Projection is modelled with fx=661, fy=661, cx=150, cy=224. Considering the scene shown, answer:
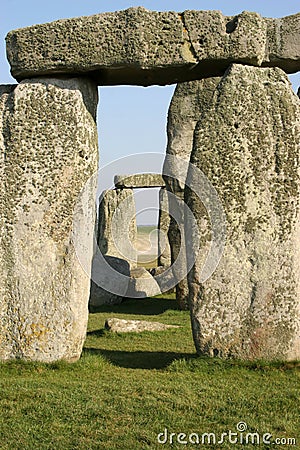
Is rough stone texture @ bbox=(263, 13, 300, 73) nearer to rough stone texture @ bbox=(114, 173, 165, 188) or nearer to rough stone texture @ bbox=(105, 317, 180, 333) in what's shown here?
rough stone texture @ bbox=(105, 317, 180, 333)

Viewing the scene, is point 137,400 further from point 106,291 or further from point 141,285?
point 141,285

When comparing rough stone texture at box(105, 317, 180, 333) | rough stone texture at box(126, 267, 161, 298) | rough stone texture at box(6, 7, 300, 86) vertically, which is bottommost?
rough stone texture at box(126, 267, 161, 298)

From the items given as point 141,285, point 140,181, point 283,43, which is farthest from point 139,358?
point 140,181

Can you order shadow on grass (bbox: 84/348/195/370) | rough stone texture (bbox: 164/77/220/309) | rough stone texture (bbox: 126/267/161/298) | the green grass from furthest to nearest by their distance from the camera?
rough stone texture (bbox: 126/267/161/298), rough stone texture (bbox: 164/77/220/309), shadow on grass (bbox: 84/348/195/370), the green grass

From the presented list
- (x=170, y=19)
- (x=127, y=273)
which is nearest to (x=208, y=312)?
(x=170, y=19)

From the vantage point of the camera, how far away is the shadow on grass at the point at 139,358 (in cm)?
697

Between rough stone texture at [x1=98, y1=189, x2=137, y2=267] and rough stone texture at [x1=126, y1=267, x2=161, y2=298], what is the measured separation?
3.35m

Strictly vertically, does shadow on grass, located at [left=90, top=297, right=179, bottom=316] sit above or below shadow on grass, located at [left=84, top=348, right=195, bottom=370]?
below

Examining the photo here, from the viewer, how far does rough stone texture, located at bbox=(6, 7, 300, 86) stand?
647 centimetres

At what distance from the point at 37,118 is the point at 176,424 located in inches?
133

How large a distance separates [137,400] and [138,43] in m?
3.36

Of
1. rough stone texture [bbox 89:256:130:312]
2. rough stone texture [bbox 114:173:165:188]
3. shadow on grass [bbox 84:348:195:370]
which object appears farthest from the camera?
rough stone texture [bbox 114:173:165:188]

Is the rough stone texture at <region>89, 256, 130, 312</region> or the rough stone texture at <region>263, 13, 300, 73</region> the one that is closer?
the rough stone texture at <region>263, 13, 300, 73</region>

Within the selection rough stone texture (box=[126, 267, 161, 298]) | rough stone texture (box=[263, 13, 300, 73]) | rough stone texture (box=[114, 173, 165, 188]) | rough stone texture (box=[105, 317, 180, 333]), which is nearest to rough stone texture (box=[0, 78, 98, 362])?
rough stone texture (box=[263, 13, 300, 73])
